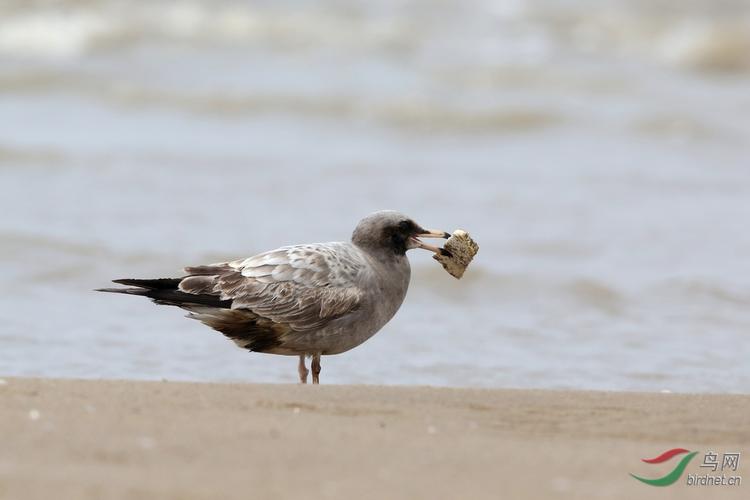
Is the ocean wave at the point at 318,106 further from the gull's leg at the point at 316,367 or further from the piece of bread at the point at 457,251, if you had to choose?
the gull's leg at the point at 316,367

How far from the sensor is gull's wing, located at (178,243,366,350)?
223 inches

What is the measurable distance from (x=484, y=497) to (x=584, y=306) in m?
5.09

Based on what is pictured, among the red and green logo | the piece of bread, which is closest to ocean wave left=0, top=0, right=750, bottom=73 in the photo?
the piece of bread

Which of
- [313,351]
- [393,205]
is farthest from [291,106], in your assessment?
[313,351]

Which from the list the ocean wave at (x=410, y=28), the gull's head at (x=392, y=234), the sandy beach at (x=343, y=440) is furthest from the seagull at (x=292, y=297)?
the ocean wave at (x=410, y=28)

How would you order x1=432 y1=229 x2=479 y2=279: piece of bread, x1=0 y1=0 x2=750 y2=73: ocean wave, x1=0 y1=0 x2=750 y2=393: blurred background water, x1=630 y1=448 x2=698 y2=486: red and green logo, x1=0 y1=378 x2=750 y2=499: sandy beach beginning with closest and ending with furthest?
x1=0 y1=378 x2=750 y2=499: sandy beach
x1=630 y1=448 x2=698 y2=486: red and green logo
x1=432 y1=229 x2=479 y2=279: piece of bread
x1=0 y1=0 x2=750 y2=393: blurred background water
x1=0 y1=0 x2=750 y2=73: ocean wave

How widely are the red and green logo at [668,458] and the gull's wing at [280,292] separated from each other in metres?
1.99

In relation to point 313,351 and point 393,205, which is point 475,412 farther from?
point 393,205

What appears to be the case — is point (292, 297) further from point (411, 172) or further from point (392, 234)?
point (411, 172)

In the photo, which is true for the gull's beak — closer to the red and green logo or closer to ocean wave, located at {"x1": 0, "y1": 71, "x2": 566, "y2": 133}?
the red and green logo

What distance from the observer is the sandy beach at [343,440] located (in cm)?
334

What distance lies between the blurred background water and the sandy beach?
186 centimetres

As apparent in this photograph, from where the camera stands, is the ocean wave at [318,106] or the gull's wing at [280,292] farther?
the ocean wave at [318,106]

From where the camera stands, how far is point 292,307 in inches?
224
